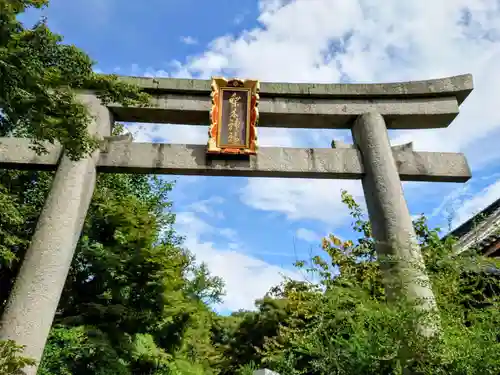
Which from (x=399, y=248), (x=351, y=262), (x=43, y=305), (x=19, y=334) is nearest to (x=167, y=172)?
(x=43, y=305)

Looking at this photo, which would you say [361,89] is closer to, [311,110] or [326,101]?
[326,101]

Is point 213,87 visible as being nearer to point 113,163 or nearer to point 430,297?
point 113,163

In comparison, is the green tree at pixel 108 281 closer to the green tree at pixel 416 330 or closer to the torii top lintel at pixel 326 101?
the torii top lintel at pixel 326 101

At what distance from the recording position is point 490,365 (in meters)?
4.27

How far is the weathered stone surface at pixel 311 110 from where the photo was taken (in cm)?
713

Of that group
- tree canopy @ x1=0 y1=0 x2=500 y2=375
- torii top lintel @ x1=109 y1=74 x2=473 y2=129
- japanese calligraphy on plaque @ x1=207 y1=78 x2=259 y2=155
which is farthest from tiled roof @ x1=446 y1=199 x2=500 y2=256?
japanese calligraphy on plaque @ x1=207 y1=78 x2=259 y2=155

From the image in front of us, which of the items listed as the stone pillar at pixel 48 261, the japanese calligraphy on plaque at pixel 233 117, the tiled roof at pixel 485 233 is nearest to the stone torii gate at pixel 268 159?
the stone pillar at pixel 48 261

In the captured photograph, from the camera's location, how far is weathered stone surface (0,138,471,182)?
6543 millimetres

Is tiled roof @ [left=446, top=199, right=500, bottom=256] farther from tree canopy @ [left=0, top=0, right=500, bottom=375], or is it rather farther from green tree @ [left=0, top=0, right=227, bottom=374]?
green tree @ [left=0, top=0, right=227, bottom=374]

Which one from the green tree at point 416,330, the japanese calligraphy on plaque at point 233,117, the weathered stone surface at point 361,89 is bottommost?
the green tree at point 416,330

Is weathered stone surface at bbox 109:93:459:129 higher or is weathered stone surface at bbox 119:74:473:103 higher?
weathered stone surface at bbox 119:74:473:103

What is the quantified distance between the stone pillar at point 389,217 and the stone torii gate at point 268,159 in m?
0.02

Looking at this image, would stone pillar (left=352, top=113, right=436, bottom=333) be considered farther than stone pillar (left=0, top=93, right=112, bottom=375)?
Yes

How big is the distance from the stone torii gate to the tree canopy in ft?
1.68
